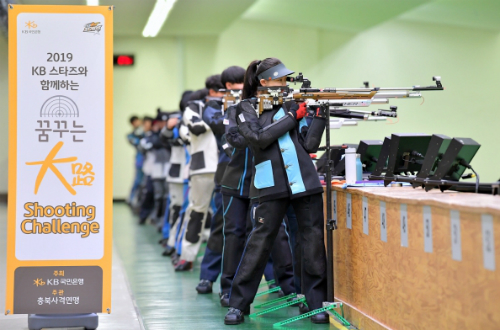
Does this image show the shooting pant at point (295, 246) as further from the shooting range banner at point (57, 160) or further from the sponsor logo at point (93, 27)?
the sponsor logo at point (93, 27)

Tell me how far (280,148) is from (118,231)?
23.0ft

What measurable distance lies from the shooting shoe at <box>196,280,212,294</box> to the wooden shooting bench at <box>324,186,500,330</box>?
1.34m

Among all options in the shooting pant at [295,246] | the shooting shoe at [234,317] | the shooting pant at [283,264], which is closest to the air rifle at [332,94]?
the shooting pant at [295,246]

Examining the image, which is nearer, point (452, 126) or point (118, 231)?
point (452, 126)

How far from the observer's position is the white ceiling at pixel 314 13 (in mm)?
9477

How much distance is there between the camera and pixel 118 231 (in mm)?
10586

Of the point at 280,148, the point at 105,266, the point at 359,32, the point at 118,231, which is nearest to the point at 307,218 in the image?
the point at 280,148

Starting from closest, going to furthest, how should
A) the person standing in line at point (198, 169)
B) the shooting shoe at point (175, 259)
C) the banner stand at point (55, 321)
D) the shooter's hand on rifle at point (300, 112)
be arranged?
the banner stand at point (55, 321) < the shooter's hand on rifle at point (300, 112) < the person standing in line at point (198, 169) < the shooting shoe at point (175, 259)

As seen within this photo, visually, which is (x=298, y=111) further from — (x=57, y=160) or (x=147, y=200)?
(x=147, y=200)

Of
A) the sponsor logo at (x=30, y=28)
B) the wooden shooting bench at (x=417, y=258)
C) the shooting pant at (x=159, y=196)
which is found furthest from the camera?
the shooting pant at (x=159, y=196)

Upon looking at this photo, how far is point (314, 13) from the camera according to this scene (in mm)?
11180

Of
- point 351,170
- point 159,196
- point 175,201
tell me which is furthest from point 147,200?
point 351,170

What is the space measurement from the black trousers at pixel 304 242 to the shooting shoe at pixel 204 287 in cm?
127

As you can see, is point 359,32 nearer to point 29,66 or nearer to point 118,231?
point 118,231
